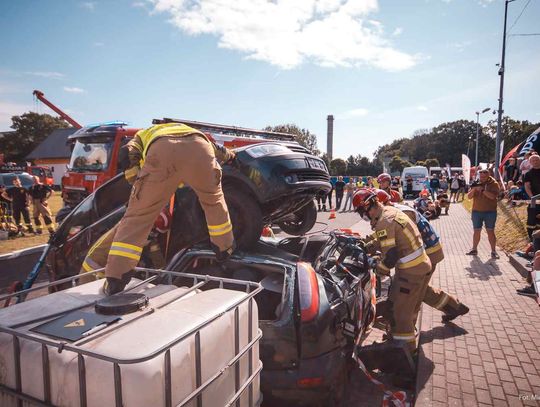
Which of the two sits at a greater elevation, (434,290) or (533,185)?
(533,185)

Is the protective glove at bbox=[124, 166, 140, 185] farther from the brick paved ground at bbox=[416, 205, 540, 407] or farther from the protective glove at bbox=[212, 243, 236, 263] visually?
the brick paved ground at bbox=[416, 205, 540, 407]

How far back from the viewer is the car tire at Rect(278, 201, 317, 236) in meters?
4.95

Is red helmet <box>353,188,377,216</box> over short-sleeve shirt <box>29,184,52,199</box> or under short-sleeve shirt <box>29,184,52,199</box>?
over

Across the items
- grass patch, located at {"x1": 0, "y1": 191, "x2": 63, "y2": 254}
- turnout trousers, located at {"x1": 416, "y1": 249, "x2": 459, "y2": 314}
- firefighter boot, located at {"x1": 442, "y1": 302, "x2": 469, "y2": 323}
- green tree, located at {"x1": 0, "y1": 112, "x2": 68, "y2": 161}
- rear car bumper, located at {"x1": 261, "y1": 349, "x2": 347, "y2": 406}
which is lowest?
grass patch, located at {"x1": 0, "y1": 191, "x2": 63, "y2": 254}

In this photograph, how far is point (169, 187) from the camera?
8.94 feet

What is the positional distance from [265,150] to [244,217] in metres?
0.78

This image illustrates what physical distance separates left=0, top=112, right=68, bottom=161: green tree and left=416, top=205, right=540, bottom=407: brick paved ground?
6170cm

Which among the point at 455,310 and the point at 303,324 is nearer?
the point at 303,324

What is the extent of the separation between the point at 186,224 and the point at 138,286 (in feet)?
4.74

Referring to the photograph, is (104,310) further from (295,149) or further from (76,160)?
(76,160)

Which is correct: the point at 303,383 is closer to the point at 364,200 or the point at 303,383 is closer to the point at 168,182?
the point at 168,182

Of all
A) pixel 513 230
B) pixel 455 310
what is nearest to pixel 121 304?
pixel 455 310

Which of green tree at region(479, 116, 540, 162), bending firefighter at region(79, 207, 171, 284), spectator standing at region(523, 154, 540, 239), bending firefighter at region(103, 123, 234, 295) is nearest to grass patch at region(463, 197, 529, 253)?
spectator standing at region(523, 154, 540, 239)

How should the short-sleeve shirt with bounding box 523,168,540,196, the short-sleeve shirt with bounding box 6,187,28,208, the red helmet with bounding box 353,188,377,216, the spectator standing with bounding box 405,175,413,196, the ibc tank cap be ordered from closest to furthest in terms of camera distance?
the ibc tank cap → the red helmet with bounding box 353,188,377,216 → the short-sleeve shirt with bounding box 523,168,540,196 → the short-sleeve shirt with bounding box 6,187,28,208 → the spectator standing with bounding box 405,175,413,196
